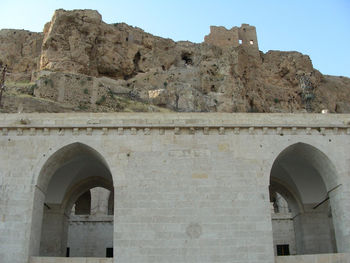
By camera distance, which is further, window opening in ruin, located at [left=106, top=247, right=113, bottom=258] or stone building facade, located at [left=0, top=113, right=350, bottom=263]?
window opening in ruin, located at [left=106, top=247, right=113, bottom=258]

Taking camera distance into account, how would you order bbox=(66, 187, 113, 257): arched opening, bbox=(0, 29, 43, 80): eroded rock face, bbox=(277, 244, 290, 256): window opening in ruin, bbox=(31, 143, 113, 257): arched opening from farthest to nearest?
bbox=(0, 29, 43, 80): eroded rock face
bbox=(277, 244, 290, 256): window opening in ruin
bbox=(66, 187, 113, 257): arched opening
bbox=(31, 143, 113, 257): arched opening

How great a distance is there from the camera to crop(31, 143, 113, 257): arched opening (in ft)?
40.9

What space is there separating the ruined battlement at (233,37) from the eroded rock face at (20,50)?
19039 millimetres

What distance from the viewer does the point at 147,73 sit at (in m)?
38.6

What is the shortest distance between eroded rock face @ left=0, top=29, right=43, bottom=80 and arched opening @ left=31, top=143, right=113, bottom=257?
23863mm

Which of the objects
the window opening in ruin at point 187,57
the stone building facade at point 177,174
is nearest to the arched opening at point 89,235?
the stone building facade at point 177,174

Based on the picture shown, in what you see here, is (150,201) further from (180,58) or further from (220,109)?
(180,58)

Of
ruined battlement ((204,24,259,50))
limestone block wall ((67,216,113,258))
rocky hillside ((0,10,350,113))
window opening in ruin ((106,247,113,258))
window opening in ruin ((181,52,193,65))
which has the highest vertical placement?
ruined battlement ((204,24,259,50))

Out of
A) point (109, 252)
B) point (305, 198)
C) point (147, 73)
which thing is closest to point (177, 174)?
point (305, 198)

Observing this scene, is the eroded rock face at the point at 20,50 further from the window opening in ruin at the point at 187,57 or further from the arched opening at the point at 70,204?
the arched opening at the point at 70,204

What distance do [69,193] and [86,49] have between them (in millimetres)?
23711

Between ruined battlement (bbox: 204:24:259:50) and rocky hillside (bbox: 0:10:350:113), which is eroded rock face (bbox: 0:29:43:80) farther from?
ruined battlement (bbox: 204:24:259:50)

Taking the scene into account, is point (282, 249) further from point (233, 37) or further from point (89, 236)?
point (233, 37)

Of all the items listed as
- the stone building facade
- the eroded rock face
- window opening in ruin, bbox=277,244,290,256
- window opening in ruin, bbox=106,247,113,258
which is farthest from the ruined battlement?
the stone building facade
